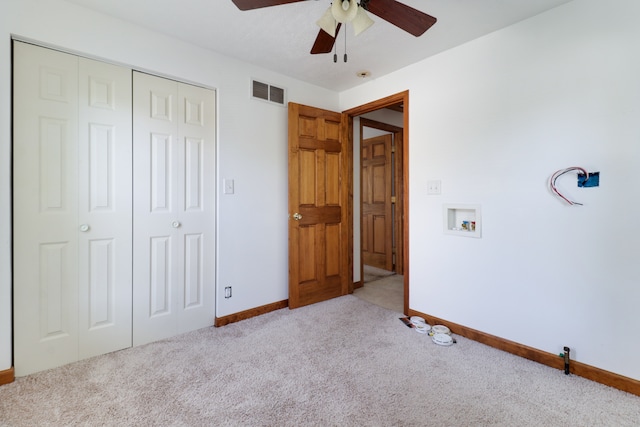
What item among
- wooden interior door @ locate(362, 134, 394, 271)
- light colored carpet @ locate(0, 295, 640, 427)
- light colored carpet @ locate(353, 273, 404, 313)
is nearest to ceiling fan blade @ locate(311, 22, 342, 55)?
light colored carpet @ locate(0, 295, 640, 427)

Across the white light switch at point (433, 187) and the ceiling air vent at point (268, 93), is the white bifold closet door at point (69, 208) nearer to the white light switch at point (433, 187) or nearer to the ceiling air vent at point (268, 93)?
the ceiling air vent at point (268, 93)

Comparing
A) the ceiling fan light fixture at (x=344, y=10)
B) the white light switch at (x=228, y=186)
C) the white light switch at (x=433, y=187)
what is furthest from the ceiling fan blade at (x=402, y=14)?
the white light switch at (x=228, y=186)

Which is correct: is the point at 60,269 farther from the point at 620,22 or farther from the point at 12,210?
the point at 620,22

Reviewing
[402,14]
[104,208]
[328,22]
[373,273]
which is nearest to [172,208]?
[104,208]

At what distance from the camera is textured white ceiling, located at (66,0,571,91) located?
1916 mm

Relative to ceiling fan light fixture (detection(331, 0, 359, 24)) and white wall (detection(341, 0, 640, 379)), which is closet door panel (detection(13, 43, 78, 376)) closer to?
ceiling fan light fixture (detection(331, 0, 359, 24))

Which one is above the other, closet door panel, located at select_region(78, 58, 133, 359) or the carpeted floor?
closet door panel, located at select_region(78, 58, 133, 359)

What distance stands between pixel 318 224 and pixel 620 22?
2.63 metres

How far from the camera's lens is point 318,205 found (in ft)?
10.5

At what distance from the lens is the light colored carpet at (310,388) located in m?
1.49

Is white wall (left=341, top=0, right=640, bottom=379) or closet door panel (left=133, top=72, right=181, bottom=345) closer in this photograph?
white wall (left=341, top=0, right=640, bottom=379)

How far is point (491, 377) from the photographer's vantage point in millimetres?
1849

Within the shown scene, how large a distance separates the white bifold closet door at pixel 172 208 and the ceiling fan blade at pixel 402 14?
5.41 ft

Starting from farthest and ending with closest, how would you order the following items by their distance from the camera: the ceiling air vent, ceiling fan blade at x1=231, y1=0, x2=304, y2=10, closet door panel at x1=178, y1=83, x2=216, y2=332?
the ceiling air vent
closet door panel at x1=178, y1=83, x2=216, y2=332
ceiling fan blade at x1=231, y1=0, x2=304, y2=10
